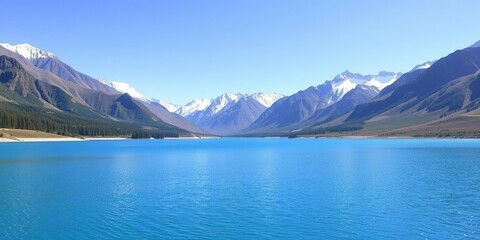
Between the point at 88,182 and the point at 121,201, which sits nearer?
the point at 121,201

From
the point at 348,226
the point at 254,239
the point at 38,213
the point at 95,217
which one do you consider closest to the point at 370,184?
the point at 348,226

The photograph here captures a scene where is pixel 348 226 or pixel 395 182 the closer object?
pixel 348 226

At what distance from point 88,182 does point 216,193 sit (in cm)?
2278

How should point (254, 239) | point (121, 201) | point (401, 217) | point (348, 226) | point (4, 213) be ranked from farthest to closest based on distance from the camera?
point (121, 201) → point (4, 213) → point (401, 217) → point (348, 226) → point (254, 239)

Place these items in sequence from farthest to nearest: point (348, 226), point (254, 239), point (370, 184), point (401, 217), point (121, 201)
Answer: point (370, 184) < point (121, 201) < point (401, 217) < point (348, 226) < point (254, 239)

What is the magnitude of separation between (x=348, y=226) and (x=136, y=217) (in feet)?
63.9

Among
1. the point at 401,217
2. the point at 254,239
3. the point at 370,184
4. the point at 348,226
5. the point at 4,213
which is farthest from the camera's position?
the point at 370,184

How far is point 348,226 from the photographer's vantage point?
3700 centimetres

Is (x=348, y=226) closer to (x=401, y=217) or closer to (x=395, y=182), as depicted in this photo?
(x=401, y=217)

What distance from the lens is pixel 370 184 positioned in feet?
203

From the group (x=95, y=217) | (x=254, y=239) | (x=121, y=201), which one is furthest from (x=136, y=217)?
(x=254, y=239)

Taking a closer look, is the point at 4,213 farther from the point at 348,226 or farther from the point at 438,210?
the point at 438,210

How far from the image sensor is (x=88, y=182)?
66000 mm

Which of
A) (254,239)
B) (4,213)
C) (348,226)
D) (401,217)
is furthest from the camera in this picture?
(4,213)
